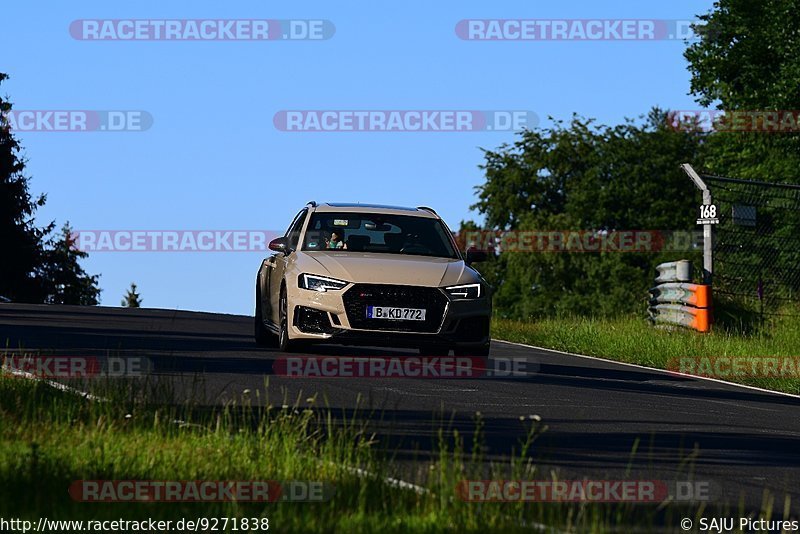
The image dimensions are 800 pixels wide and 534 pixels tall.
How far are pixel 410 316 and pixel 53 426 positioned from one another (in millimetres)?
7957

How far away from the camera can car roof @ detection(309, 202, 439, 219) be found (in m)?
19.4

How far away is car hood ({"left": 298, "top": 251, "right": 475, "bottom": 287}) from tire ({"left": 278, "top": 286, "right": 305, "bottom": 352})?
58 centimetres

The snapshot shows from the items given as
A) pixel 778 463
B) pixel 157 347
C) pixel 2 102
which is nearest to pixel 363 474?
pixel 778 463

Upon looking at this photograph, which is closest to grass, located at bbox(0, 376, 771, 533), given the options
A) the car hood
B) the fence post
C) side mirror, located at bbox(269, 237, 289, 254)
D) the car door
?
the car hood

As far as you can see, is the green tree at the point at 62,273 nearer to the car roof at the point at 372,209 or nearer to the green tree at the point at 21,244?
the green tree at the point at 21,244

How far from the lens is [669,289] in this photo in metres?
27.5

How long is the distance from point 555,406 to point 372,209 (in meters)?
6.38

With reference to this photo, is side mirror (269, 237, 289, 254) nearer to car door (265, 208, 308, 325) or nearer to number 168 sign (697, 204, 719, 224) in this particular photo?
car door (265, 208, 308, 325)

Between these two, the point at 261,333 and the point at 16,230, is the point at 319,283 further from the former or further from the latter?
the point at 16,230

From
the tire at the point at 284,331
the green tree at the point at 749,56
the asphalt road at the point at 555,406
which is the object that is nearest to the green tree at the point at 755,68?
the green tree at the point at 749,56

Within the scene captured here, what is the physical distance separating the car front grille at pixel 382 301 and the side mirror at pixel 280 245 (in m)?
1.83

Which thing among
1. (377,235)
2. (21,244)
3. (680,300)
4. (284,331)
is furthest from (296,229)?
(21,244)

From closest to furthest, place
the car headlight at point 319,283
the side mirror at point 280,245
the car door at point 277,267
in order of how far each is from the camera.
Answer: the car headlight at point 319,283
the car door at point 277,267
the side mirror at point 280,245

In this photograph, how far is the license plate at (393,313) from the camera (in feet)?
56.6
